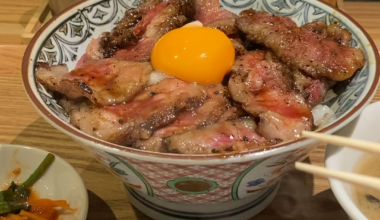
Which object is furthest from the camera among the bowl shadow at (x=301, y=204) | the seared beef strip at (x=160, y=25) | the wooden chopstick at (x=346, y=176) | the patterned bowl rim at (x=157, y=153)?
the seared beef strip at (x=160, y=25)

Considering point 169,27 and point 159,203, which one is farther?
point 169,27

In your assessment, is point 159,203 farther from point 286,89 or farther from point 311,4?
point 311,4

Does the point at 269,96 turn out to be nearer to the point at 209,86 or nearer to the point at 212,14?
the point at 209,86

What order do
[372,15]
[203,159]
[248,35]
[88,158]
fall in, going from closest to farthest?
[203,159] → [248,35] → [88,158] → [372,15]

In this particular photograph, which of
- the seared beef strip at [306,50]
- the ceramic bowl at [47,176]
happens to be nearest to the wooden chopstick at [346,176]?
the seared beef strip at [306,50]

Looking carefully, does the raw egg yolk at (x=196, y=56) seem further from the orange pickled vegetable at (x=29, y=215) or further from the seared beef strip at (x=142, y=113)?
the orange pickled vegetable at (x=29, y=215)

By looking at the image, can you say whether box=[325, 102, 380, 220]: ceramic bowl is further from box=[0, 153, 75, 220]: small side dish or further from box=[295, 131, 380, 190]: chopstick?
box=[0, 153, 75, 220]: small side dish

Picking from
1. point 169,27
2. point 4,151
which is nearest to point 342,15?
point 169,27
